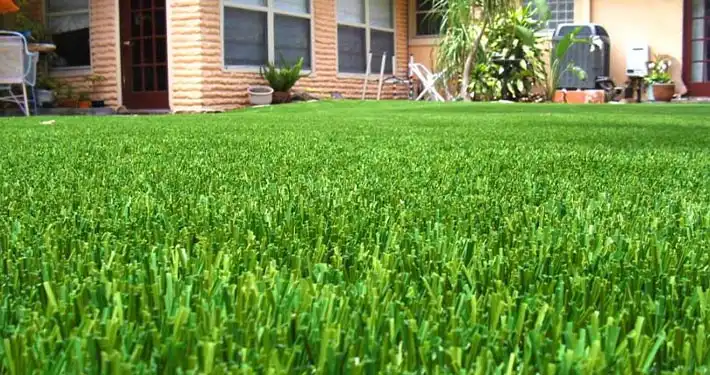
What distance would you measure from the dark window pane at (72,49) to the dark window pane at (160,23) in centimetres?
98

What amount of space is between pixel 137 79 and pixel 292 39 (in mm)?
2386

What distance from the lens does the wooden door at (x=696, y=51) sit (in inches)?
586

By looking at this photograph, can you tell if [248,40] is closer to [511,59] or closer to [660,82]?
[511,59]

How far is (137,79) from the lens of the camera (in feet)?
41.7

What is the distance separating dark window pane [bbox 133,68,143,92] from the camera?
12.7m

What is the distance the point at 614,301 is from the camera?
2.92 feet

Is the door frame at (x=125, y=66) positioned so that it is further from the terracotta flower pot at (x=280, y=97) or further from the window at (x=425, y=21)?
the window at (x=425, y=21)

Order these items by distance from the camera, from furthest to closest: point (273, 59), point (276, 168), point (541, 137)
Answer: point (273, 59) → point (541, 137) → point (276, 168)

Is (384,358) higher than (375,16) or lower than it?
lower


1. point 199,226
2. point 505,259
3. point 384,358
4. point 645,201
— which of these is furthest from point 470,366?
point 645,201

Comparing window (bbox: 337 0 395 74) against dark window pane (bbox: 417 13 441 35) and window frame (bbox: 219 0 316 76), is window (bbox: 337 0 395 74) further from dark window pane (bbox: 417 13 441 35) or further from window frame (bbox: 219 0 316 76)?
window frame (bbox: 219 0 316 76)

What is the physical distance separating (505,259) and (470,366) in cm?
44

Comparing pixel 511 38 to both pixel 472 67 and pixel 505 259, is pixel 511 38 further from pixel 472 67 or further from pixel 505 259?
pixel 505 259

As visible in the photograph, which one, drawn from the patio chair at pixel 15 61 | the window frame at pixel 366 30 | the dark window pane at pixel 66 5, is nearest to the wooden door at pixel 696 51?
the window frame at pixel 366 30
